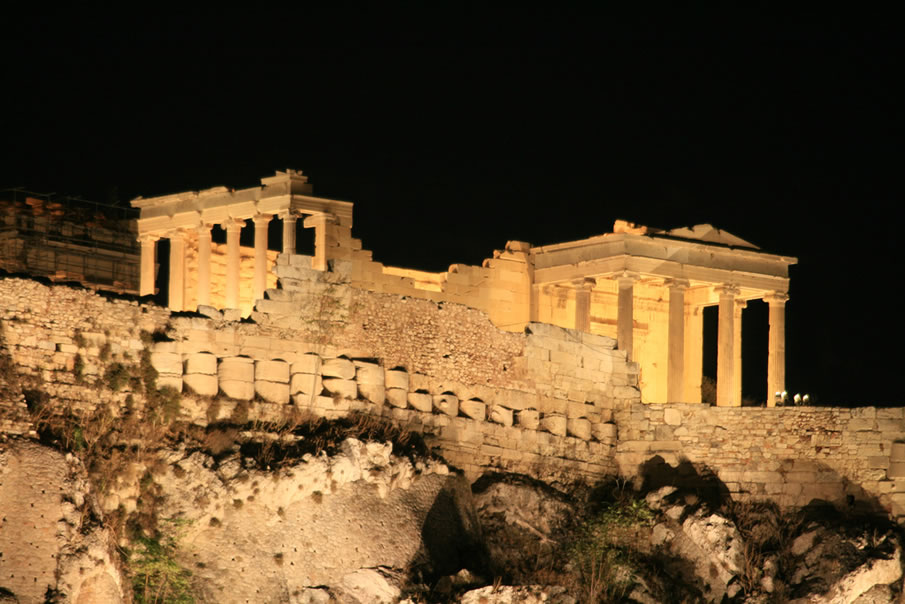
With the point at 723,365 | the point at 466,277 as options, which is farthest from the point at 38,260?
the point at 723,365

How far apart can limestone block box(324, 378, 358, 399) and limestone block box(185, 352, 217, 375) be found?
95.8 inches

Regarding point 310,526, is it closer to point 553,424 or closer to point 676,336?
point 553,424

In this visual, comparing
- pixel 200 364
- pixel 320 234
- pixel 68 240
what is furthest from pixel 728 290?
pixel 200 364

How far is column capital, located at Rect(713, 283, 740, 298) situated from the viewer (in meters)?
61.4

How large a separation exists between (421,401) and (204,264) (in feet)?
55.8

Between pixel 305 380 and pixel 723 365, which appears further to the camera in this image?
pixel 723 365

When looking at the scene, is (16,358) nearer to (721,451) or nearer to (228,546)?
(228,546)

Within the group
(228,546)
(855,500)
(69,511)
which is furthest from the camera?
(855,500)

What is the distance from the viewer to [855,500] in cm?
4525

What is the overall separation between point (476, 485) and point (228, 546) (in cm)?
666

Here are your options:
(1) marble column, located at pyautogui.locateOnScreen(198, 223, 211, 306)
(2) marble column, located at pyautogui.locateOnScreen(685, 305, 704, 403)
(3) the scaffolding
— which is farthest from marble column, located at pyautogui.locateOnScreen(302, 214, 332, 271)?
(2) marble column, located at pyautogui.locateOnScreen(685, 305, 704, 403)

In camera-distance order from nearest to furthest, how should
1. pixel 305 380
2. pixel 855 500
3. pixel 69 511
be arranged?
pixel 69 511 → pixel 305 380 → pixel 855 500

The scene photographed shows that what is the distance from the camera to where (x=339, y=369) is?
138 ft

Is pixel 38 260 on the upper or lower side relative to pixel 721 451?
upper
